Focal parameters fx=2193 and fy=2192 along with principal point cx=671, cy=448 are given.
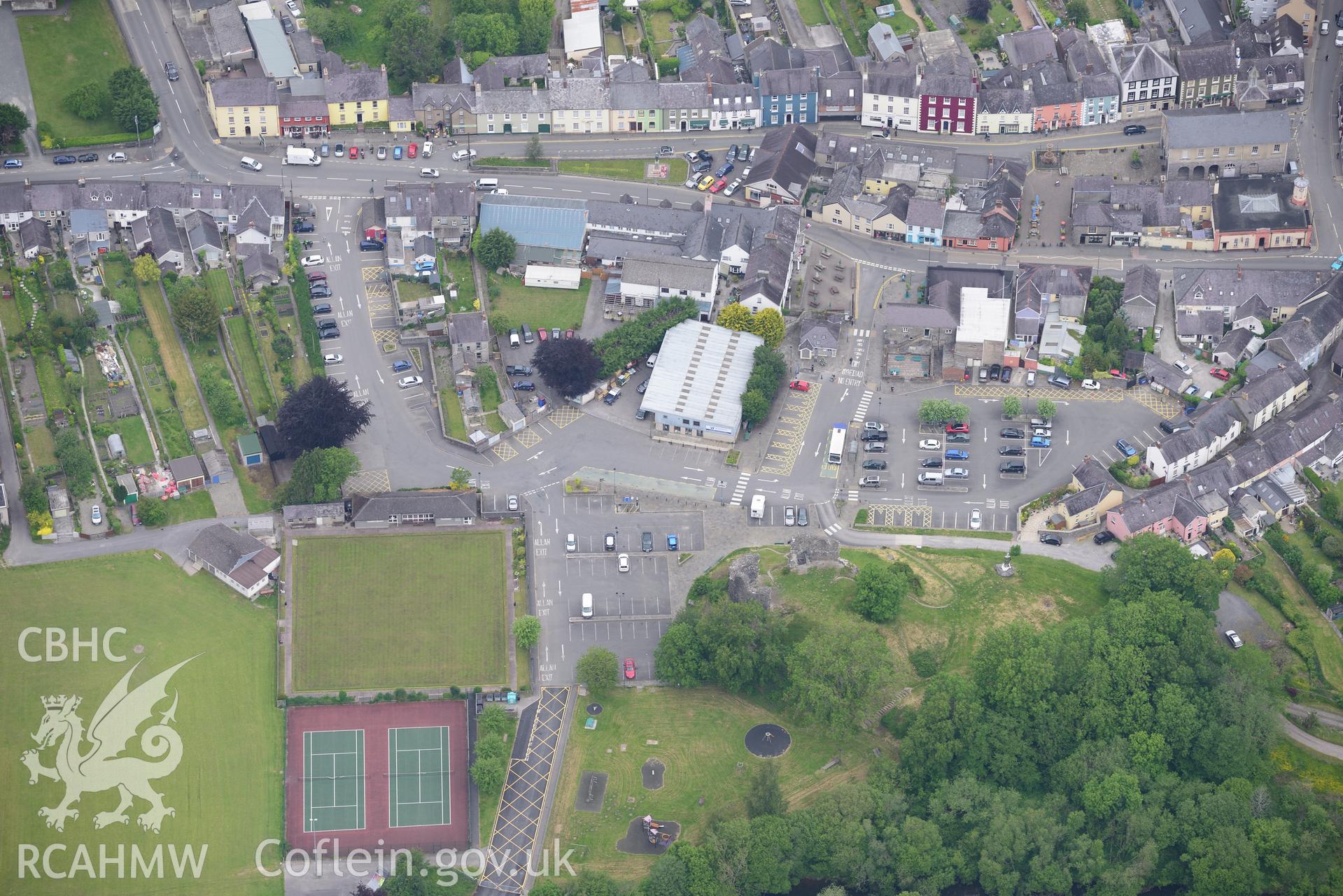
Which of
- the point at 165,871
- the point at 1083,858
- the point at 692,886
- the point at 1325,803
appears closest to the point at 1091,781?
the point at 1083,858

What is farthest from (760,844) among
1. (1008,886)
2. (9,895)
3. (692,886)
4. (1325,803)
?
(9,895)

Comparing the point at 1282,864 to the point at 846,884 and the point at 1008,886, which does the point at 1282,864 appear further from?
the point at 846,884

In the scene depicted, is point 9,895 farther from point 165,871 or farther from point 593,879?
point 593,879

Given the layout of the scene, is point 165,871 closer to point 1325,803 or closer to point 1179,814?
point 1179,814

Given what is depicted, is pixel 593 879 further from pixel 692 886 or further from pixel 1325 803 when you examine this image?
pixel 1325 803

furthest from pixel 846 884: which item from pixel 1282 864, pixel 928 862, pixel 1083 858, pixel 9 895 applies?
pixel 9 895

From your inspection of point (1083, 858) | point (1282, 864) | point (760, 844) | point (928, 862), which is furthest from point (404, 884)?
point (1282, 864)
